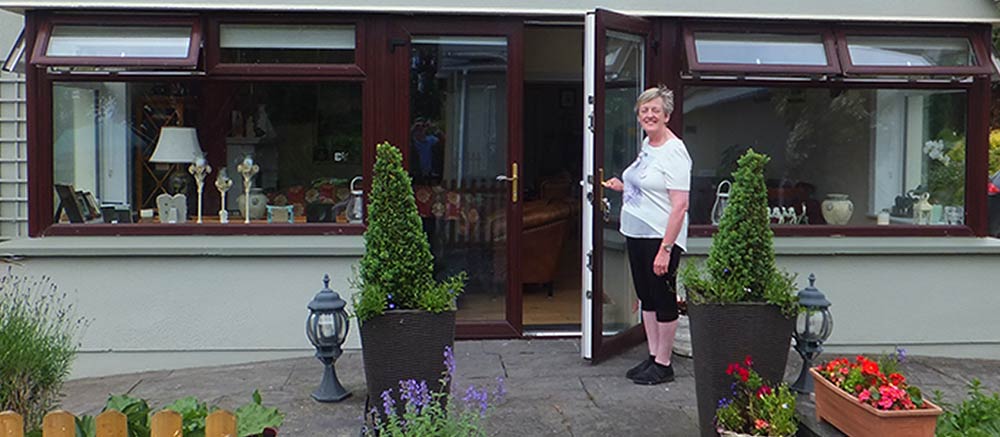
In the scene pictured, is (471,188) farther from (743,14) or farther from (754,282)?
(754,282)

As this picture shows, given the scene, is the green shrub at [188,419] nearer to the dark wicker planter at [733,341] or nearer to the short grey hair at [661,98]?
the dark wicker planter at [733,341]

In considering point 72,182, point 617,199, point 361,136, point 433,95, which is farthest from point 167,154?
point 617,199

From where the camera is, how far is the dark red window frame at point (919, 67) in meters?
6.56

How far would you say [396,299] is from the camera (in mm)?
4590

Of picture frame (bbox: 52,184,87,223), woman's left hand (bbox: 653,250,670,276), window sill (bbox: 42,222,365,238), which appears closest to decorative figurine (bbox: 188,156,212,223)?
window sill (bbox: 42,222,365,238)

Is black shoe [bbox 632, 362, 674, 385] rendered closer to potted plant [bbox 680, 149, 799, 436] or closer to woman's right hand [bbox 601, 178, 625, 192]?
woman's right hand [bbox 601, 178, 625, 192]

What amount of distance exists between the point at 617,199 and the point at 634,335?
0.97 metres

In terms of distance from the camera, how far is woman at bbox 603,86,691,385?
5309mm

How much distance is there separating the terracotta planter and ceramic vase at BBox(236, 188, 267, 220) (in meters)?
4.10

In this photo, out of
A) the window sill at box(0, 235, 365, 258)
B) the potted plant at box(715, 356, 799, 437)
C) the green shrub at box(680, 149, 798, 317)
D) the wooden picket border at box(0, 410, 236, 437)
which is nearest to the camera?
the wooden picket border at box(0, 410, 236, 437)

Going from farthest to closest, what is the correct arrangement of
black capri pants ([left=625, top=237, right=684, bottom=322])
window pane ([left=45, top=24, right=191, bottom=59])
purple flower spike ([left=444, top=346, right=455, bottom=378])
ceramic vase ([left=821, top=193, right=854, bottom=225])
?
ceramic vase ([left=821, top=193, right=854, bottom=225]) → window pane ([left=45, top=24, right=191, bottom=59]) → black capri pants ([left=625, top=237, right=684, bottom=322]) → purple flower spike ([left=444, top=346, right=455, bottom=378])

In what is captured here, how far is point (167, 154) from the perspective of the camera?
6.54m

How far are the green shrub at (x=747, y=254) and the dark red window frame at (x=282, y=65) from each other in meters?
3.03

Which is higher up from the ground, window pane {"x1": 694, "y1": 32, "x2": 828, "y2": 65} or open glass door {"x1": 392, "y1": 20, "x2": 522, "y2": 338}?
window pane {"x1": 694, "y1": 32, "x2": 828, "y2": 65}
